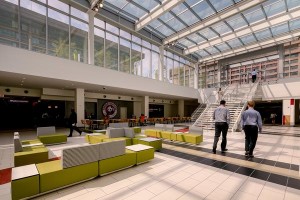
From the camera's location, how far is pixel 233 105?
Result: 50.4ft

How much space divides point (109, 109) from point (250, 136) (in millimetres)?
15926

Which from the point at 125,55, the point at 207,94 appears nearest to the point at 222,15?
the point at 125,55

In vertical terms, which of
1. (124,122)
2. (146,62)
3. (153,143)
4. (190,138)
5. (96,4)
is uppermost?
(96,4)

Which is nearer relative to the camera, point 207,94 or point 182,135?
point 182,135

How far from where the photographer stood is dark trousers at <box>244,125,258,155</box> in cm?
552

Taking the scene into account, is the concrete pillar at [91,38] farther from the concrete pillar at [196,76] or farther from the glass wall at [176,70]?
the concrete pillar at [196,76]

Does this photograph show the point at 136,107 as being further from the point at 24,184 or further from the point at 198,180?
the point at 24,184

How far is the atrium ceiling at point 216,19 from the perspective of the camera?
12242 mm

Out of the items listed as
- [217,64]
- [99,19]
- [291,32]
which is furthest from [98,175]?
[217,64]

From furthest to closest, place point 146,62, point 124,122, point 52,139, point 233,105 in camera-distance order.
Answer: point 146,62
point 233,105
point 124,122
point 52,139

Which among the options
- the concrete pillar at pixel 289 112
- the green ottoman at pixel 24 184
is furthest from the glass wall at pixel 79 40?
the concrete pillar at pixel 289 112

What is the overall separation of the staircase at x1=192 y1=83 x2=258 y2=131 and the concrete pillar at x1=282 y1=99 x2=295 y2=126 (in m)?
3.08

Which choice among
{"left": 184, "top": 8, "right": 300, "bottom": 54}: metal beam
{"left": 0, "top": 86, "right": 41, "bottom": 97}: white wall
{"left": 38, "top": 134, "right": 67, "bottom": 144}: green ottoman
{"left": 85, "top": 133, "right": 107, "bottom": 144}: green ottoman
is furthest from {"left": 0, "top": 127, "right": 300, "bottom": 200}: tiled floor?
{"left": 184, "top": 8, "right": 300, "bottom": 54}: metal beam

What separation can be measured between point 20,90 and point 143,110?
1134 centimetres
